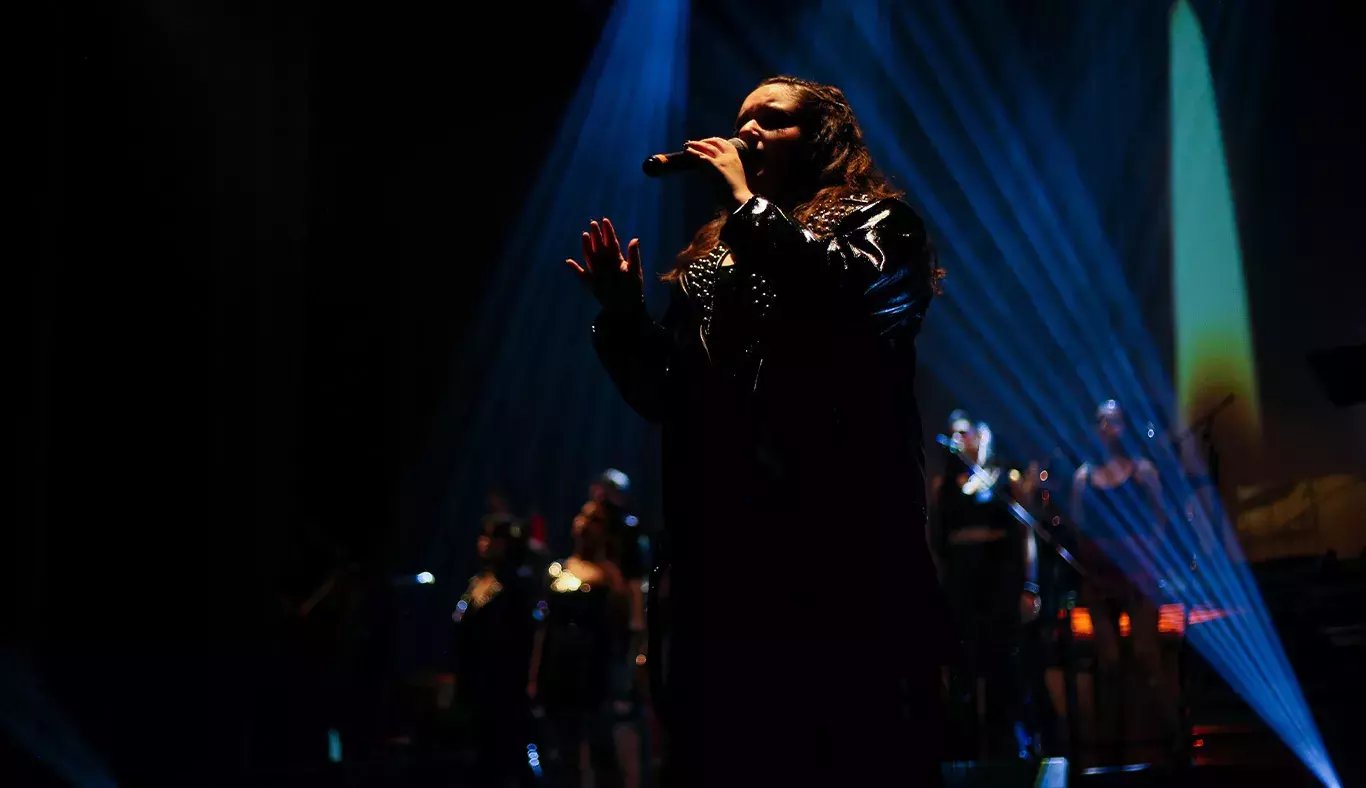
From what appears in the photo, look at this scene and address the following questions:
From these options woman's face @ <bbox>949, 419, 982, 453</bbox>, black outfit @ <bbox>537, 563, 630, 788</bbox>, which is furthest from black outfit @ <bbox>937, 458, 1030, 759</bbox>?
black outfit @ <bbox>537, 563, 630, 788</bbox>

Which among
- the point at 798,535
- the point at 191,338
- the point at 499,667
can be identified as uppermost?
the point at 191,338

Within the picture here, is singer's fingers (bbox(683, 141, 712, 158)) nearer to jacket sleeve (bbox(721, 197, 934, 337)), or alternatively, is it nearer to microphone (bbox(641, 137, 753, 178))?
microphone (bbox(641, 137, 753, 178))

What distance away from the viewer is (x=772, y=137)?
1718 mm

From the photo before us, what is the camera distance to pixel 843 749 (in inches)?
54.6

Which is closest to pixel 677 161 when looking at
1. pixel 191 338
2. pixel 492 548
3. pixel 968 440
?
pixel 492 548

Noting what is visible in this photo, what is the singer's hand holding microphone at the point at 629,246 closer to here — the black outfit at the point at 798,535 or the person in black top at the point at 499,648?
the black outfit at the point at 798,535

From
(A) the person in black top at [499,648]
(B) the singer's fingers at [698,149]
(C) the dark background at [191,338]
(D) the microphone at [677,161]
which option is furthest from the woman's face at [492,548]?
(B) the singer's fingers at [698,149]

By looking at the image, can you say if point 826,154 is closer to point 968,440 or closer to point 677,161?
point 677,161

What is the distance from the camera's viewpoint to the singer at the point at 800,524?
141 cm

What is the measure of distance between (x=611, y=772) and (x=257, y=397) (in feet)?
9.00

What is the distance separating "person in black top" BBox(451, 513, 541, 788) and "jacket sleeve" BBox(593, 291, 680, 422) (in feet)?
11.6

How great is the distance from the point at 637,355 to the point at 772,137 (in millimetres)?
416

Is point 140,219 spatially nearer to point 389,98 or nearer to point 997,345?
point 389,98

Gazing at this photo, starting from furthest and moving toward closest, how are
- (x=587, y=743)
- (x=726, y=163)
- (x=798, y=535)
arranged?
(x=587, y=743) < (x=726, y=163) < (x=798, y=535)
